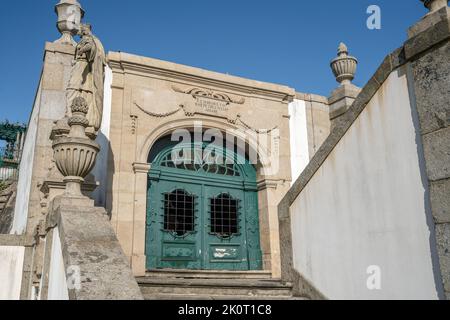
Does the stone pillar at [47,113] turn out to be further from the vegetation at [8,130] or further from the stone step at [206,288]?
the vegetation at [8,130]

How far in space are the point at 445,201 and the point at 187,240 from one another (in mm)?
5964

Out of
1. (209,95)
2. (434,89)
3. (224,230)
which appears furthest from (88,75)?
(434,89)

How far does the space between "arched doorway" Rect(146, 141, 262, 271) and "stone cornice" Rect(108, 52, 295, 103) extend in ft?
4.75

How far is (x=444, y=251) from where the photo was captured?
3391 mm

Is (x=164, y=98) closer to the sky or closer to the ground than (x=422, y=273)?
closer to the sky

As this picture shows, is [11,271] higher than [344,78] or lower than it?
Result: lower

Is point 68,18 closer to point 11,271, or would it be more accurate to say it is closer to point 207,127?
point 207,127

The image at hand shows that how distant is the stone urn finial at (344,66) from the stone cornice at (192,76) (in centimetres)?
114

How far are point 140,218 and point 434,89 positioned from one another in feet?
18.9

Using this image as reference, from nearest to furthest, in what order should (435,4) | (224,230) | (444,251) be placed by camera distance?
1. (444,251)
2. (435,4)
3. (224,230)
